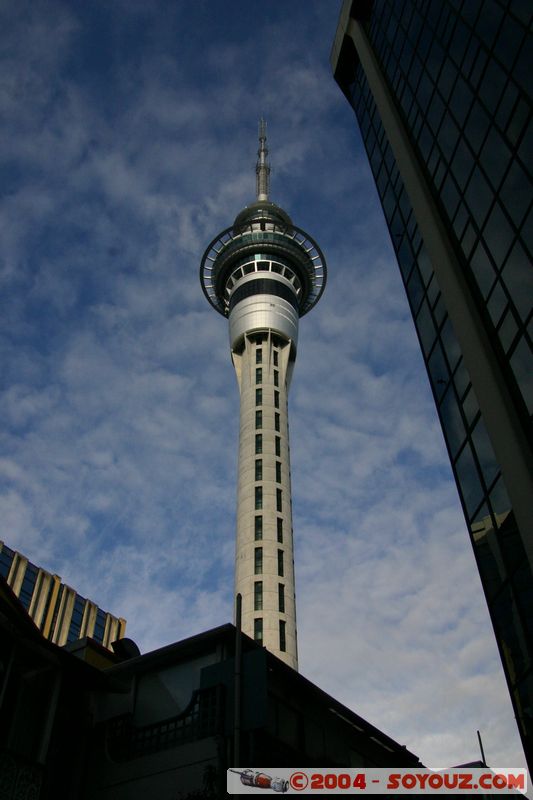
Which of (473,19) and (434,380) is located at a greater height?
(473,19)

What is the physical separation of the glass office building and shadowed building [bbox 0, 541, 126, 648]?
72.7 meters

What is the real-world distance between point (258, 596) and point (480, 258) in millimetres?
44790

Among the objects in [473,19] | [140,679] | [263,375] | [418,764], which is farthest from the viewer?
[263,375]

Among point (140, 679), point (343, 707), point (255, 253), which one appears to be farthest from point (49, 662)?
point (255, 253)

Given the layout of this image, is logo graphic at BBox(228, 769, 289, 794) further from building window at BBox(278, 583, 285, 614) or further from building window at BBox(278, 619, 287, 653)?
building window at BBox(278, 583, 285, 614)

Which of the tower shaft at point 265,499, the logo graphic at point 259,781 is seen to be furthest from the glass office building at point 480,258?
the tower shaft at point 265,499

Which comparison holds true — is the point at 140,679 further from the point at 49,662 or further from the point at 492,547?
the point at 492,547

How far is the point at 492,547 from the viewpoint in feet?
77.5

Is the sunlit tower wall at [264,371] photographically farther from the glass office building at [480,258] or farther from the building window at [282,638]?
Result: the glass office building at [480,258]

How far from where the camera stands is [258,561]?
216 ft

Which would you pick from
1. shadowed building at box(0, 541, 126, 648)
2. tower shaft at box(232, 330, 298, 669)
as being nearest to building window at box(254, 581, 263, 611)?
tower shaft at box(232, 330, 298, 669)

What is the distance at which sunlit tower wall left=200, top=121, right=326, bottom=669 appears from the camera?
6362cm

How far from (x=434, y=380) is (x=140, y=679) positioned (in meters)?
16.8

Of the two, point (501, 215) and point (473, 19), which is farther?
point (473, 19)
